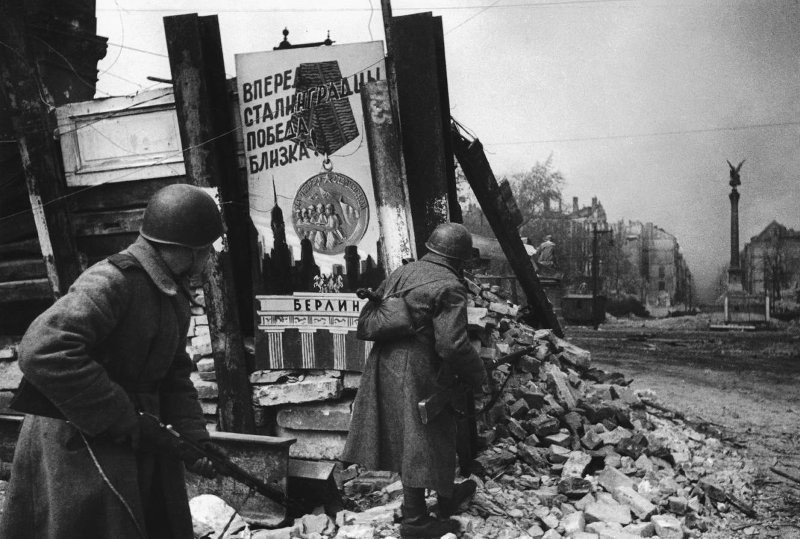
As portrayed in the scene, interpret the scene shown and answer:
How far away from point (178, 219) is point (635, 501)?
387 cm

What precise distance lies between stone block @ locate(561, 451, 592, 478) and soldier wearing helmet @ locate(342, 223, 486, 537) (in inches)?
51.0

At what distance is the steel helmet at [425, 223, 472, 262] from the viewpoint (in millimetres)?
4195

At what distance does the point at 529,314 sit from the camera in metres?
8.84

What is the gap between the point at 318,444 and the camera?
539 centimetres

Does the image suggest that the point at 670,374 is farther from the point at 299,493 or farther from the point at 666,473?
the point at 299,493

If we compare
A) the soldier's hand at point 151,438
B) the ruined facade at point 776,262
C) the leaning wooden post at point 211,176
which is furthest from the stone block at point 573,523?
the ruined facade at point 776,262

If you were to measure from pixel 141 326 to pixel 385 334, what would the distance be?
2052mm

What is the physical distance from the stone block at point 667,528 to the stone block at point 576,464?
2.76 ft

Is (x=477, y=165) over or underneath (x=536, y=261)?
over

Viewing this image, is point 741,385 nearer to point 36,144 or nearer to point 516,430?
point 516,430

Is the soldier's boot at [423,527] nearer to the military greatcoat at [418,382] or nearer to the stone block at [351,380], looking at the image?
the military greatcoat at [418,382]

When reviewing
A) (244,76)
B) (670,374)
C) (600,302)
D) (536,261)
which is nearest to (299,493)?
(244,76)

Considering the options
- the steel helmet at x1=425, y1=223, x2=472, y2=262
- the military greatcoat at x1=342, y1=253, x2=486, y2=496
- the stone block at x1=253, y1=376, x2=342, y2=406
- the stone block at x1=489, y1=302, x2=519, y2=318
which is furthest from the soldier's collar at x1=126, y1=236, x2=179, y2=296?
the stone block at x1=489, y1=302, x2=519, y2=318

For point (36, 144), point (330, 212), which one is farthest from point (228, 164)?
point (36, 144)
